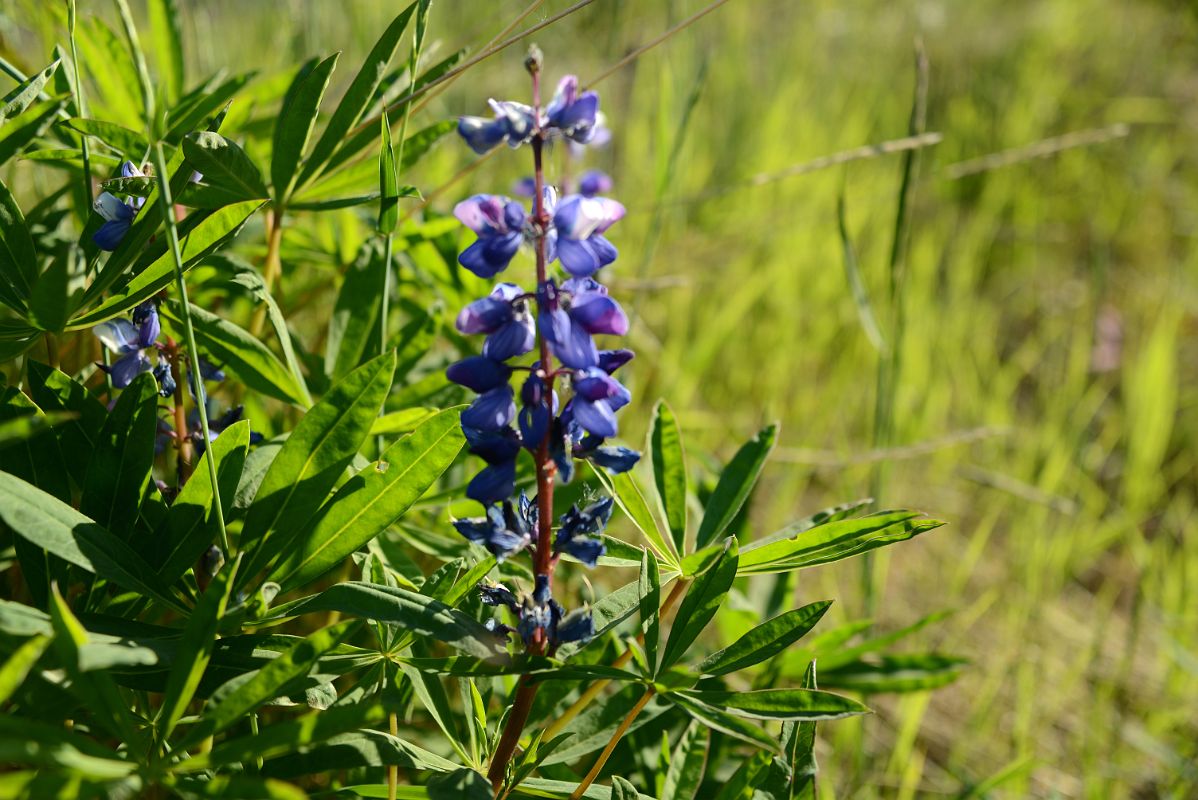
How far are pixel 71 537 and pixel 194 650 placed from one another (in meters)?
0.17

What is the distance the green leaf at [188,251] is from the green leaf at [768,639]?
2.39 feet

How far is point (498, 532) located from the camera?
3.14 ft

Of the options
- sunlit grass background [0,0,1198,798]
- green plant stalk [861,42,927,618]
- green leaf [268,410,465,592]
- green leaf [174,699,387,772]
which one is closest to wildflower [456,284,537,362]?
green leaf [268,410,465,592]

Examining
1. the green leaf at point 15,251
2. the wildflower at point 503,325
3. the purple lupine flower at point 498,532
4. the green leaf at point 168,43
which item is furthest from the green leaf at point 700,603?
the green leaf at point 168,43

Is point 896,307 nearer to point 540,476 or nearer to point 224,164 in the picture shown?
point 540,476

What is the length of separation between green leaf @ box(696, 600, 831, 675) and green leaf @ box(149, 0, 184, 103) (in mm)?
1377

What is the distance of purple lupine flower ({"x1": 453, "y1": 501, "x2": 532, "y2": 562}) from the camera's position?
95cm

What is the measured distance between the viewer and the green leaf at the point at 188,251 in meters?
1.07

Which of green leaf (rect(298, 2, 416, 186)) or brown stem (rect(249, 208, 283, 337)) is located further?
brown stem (rect(249, 208, 283, 337))

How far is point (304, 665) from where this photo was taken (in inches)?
33.9

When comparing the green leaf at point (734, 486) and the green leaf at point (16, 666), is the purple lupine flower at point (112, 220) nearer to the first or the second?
the green leaf at point (16, 666)

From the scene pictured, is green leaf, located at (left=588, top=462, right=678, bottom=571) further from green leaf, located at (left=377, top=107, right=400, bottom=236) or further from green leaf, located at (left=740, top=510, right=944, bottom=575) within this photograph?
green leaf, located at (left=377, top=107, right=400, bottom=236)

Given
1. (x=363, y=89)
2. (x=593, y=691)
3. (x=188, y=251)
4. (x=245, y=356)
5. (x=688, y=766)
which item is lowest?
(x=688, y=766)

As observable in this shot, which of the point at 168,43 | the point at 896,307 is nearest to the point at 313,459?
the point at 168,43
